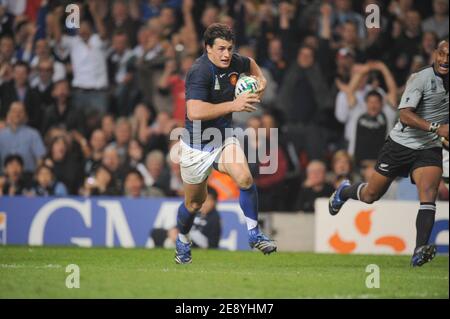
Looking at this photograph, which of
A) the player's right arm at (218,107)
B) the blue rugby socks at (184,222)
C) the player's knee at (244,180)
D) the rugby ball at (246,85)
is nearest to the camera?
the player's right arm at (218,107)

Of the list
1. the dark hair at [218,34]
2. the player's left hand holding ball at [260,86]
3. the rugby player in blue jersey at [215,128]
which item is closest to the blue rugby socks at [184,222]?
the rugby player in blue jersey at [215,128]

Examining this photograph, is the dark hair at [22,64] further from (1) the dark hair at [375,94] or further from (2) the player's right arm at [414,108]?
(2) the player's right arm at [414,108]

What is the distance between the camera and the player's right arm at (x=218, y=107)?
10.5 m

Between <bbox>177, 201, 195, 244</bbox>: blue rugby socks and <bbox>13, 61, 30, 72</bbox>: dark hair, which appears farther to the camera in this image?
<bbox>13, 61, 30, 72</bbox>: dark hair

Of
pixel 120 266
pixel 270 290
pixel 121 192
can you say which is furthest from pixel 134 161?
pixel 270 290

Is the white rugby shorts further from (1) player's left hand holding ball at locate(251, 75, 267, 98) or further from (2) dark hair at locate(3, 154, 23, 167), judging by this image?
(2) dark hair at locate(3, 154, 23, 167)

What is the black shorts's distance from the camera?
1139 centimetres

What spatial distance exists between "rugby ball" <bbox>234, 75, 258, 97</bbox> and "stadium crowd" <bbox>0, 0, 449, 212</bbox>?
5.02 m

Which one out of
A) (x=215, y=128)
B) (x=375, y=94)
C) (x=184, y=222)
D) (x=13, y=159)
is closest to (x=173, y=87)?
(x=13, y=159)

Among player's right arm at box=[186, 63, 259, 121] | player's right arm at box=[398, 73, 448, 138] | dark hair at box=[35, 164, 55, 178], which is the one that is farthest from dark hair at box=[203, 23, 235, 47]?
dark hair at box=[35, 164, 55, 178]

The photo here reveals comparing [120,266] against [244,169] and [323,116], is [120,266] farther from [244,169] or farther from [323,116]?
[323,116]

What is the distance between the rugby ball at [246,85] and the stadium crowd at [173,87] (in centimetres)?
502

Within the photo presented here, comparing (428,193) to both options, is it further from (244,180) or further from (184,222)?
(184,222)

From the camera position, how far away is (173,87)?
1795 centimetres
